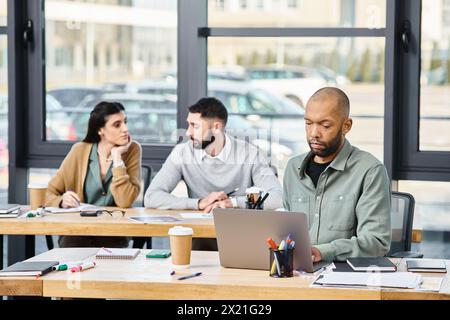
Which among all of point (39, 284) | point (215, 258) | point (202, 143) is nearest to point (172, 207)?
point (202, 143)

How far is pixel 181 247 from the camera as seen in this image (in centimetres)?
325

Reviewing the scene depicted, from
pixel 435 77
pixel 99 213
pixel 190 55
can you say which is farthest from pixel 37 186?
pixel 435 77

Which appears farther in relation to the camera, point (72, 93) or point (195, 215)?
point (72, 93)

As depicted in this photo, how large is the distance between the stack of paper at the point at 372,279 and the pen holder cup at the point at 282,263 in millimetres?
111

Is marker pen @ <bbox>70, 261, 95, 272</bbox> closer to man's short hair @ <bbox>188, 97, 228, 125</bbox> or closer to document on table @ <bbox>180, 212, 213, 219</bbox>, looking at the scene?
document on table @ <bbox>180, 212, 213, 219</bbox>

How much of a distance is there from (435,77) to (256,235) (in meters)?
2.81

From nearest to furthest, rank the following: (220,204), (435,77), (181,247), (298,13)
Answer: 1. (181,247)
2. (220,204)
3. (435,77)
4. (298,13)

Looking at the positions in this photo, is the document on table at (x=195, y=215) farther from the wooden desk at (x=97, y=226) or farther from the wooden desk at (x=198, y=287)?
the wooden desk at (x=198, y=287)

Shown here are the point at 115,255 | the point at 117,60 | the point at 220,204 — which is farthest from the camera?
the point at 117,60

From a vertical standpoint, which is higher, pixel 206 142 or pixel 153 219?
pixel 206 142

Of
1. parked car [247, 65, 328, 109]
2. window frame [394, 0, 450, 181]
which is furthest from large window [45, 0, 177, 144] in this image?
window frame [394, 0, 450, 181]

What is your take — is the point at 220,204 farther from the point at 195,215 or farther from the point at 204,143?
the point at 204,143

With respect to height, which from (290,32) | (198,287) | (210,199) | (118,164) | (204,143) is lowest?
(198,287)

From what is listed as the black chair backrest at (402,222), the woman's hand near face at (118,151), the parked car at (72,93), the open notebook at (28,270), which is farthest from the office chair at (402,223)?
the parked car at (72,93)
